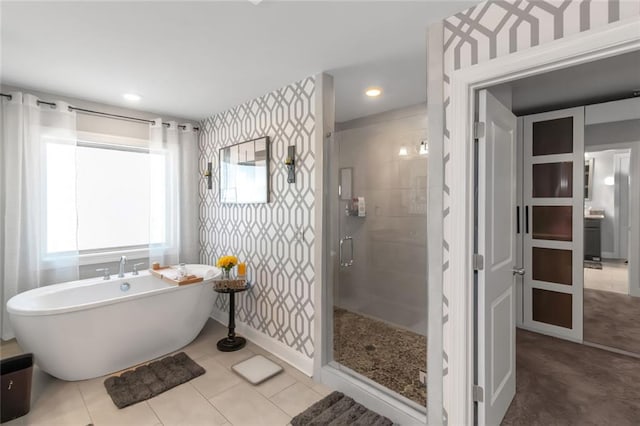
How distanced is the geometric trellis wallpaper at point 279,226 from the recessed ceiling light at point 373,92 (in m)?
0.64

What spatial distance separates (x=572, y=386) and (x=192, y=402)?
290cm

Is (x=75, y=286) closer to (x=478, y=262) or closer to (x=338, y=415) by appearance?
(x=338, y=415)

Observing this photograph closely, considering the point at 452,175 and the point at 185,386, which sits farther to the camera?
the point at 185,386

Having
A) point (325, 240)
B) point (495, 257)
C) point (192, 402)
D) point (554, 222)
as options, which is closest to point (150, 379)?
point (192, 402)

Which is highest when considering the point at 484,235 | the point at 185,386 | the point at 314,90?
the point at 314,90

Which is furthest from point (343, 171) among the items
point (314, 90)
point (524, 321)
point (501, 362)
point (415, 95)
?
point (524, 321)

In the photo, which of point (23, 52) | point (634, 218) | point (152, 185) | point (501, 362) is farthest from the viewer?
point (152, 185)

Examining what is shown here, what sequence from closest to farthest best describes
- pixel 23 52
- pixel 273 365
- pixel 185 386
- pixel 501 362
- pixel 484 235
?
pixel 484 235, pixel 501 362, pixel 23 52, pixel 185 386, pixel 273 365

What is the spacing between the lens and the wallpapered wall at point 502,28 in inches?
49.5

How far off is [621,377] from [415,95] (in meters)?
2.99

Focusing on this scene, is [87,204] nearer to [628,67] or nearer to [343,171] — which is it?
[343,171]

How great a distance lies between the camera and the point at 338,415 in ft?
6.59

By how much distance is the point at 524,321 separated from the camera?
337cm

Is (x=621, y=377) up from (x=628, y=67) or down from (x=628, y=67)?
down
